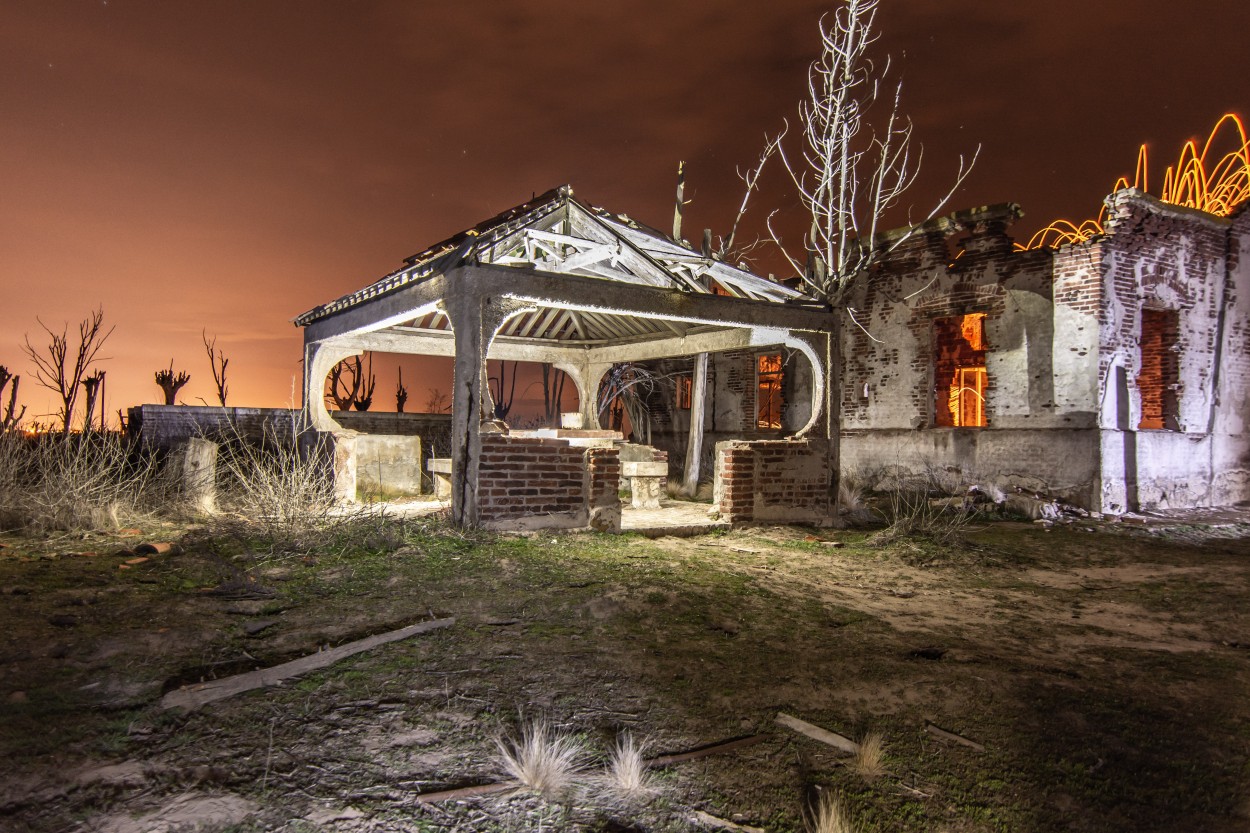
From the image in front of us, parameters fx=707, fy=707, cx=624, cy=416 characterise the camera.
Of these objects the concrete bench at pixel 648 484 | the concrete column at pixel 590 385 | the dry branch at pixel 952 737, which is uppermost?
the concrete column at pixel 590 385

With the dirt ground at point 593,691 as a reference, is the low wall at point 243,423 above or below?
above

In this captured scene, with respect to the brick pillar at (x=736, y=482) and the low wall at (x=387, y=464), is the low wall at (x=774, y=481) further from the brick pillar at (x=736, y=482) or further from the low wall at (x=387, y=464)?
the low wall at (x=387, y=464)

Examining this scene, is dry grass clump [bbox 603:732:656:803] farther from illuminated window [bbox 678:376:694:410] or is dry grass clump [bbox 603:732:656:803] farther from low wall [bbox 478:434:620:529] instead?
illuminated window [bbox 678:376:694:410]

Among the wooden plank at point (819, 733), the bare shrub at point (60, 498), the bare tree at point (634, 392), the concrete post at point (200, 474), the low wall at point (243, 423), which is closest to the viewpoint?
the wooden plank at point (819, 733)

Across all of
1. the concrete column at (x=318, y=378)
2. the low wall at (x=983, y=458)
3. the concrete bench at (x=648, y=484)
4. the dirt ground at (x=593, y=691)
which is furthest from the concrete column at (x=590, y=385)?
the dirt ground at (x=593, y=691)

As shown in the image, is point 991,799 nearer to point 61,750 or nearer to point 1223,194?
point 61,750

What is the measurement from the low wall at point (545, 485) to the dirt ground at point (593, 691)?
908mm

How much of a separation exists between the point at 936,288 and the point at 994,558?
26.3 feet

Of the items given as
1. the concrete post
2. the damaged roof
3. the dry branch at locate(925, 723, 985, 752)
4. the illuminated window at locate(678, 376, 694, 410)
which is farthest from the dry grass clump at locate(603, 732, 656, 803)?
the illuminated window at locate(678, 376, 694, 410)

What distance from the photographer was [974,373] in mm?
14789

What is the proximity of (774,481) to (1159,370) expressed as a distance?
9.03 meters

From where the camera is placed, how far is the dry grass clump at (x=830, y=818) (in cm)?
252

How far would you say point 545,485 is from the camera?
7.61m

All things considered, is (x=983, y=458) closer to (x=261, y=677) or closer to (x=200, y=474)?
(x=200, y=474)
